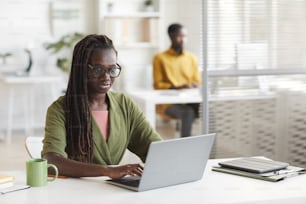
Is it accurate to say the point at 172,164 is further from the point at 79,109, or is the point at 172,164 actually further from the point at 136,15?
the point at 136,15

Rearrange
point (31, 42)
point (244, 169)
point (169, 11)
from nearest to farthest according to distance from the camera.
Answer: point (244, 169)
point (31, 42)
point (169, 11)

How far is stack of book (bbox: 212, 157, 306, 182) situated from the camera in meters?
2.24

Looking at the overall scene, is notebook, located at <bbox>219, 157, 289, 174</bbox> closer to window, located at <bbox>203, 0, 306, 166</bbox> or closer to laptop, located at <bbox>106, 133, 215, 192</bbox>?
laptop, located at <bbox>106, 133, 215, 192</bbox>

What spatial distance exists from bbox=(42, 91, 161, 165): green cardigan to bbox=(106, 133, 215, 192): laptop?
306 millimetres

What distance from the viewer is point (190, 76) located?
6086 mm

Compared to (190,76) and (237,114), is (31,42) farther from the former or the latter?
(237,114)

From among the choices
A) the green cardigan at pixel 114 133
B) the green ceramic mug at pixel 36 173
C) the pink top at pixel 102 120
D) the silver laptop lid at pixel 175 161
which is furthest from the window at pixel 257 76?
the green ceramic mug at pixel 36 173

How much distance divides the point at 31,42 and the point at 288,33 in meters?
3.94

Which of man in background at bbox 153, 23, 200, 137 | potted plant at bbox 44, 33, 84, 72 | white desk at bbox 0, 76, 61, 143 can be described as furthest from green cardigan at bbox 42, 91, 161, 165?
potted plant at bbox 44, 33, 84, 72

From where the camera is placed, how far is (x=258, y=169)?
7.44 ft

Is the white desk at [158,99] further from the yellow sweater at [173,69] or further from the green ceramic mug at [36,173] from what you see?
the green ceramic mug at [36,173]

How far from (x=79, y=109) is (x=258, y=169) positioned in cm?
72

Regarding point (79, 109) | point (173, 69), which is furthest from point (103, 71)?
point (173, 69)

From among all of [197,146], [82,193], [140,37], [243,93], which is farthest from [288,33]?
[140,37]
